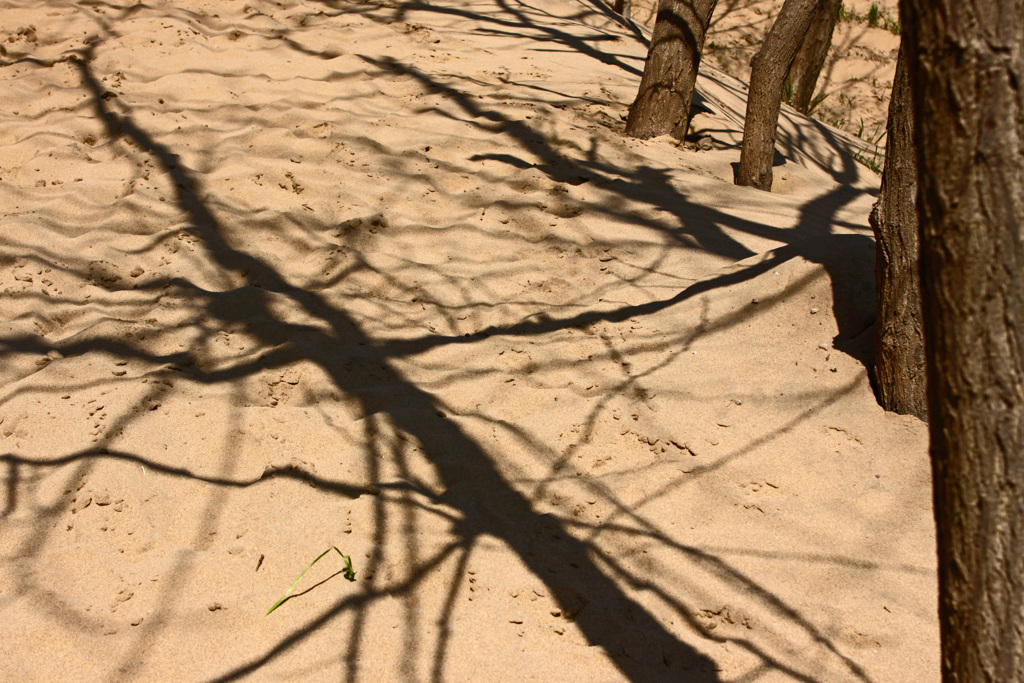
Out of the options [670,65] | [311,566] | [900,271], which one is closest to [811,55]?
[670,65]

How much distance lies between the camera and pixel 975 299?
1004 mm

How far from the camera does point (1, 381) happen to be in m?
2.58

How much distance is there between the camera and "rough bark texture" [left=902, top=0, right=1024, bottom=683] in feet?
3.16

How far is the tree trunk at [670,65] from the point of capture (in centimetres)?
446

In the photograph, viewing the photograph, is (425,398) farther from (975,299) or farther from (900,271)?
(975,299)

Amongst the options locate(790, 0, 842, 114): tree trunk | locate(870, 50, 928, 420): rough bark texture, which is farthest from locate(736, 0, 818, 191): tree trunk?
locate(790, 0, 842, 114): tree trunk

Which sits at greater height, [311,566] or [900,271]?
[900,271]

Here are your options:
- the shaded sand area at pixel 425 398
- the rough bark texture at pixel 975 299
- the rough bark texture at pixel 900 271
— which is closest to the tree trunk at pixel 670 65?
the shaded sand area at pixel 425 398

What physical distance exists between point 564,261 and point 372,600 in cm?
195

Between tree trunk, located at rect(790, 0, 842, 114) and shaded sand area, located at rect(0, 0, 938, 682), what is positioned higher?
tree trunk, located at rect(790, 0, 842, 114)

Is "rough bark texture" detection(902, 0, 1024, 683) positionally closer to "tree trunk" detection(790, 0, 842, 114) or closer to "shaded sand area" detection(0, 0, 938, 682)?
"shaded sand area" detection(0, 0, 938, 682)

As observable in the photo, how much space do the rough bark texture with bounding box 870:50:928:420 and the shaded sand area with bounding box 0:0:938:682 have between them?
0.12m

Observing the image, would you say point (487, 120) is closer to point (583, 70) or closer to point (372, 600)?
point (583, 70)

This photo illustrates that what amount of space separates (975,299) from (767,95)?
3.57 m
